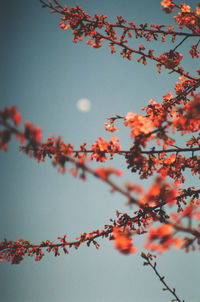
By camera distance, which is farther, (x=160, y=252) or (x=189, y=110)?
(x=189, y=110)

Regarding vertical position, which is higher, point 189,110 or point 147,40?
point 147,40

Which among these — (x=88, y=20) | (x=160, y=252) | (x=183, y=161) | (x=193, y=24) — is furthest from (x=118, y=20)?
(x=160, y=252)

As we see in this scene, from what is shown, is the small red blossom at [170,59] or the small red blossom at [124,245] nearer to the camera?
the small red blossom at [124,245]

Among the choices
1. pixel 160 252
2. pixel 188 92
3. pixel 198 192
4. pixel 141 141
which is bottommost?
pixel 160 252

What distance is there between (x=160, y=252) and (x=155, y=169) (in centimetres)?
215

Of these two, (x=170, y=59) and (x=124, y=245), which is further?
(x=170, y=59)

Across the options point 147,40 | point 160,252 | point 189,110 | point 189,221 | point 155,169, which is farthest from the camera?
point 147,40

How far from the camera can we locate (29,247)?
12.5 ft

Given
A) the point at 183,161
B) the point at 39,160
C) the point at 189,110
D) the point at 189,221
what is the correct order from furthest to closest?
the point at 183,161, the point at 39,160, the point at 189,110, the point at 189,221

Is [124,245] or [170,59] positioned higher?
[170,59]

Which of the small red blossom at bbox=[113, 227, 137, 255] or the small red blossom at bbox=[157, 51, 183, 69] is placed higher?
the small red blossom at bbox=[157, 51, 183, 69]

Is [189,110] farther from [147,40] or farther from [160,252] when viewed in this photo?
[147,40]

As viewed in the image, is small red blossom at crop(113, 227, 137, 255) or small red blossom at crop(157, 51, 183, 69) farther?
small red blossom at crop(157, 51, 183, 69)

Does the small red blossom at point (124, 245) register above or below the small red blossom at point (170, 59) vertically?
below
